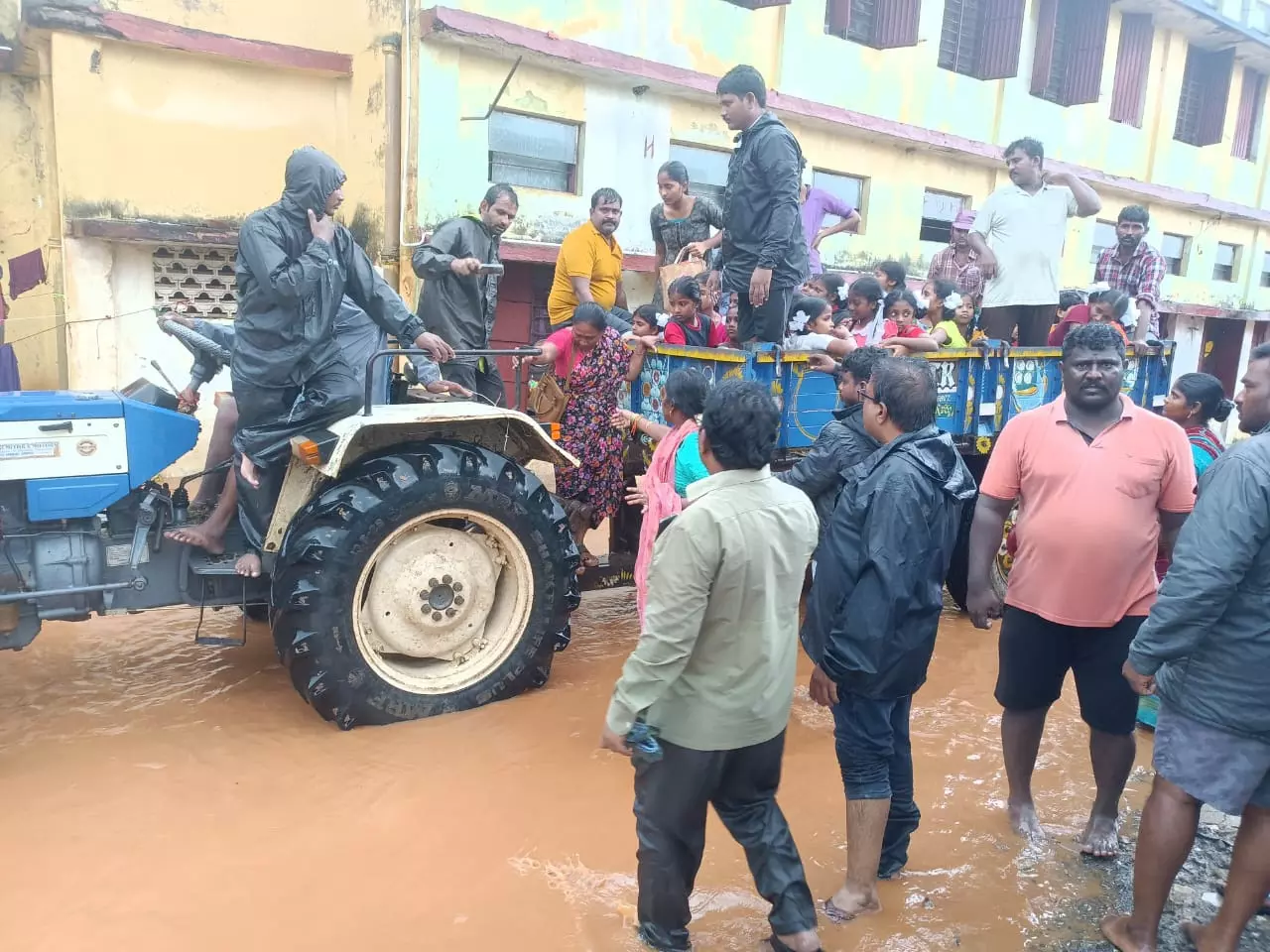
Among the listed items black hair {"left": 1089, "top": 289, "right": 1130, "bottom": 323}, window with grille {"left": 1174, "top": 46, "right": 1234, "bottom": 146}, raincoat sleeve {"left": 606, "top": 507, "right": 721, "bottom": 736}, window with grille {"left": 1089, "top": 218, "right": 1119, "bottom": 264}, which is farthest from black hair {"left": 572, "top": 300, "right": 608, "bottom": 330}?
window with grille {"left": 1174, "top": 46, "right": 1234, "bottom": 146}

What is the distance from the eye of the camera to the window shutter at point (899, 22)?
1252 centimetres

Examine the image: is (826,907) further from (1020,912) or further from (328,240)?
(328,240)

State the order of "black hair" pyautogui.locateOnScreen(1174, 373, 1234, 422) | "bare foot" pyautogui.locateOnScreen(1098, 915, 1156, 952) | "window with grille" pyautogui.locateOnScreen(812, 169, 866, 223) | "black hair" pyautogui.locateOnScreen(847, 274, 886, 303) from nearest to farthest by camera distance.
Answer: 1. "bare foot" pyautogui.locateOnScreen(1098, 915, 1156, 952)
2. "black hair" pyautogui.locateOnScreen(1174, 373, 1234, 422)
3. "black hair" pyautogui.locateOnScreen(847, 274, 886, 303)
4. "window with grille" pyautogui.locateOnScreen(812, 169, 866, 223)

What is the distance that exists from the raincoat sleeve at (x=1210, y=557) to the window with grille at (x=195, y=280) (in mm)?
8563

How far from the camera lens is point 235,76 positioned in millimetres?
8922

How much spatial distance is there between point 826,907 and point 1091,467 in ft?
5.54

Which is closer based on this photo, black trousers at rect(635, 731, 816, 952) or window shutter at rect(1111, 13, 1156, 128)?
black trousers at rect(635, 731, 816, 952)

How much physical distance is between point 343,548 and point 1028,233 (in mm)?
4954

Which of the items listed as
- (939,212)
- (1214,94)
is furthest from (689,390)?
(1214,94)

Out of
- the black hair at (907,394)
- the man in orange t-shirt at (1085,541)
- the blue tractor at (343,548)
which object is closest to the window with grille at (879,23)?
the blue tractor at (343,548)

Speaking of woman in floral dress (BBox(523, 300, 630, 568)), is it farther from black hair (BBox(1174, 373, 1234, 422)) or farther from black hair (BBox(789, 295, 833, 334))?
black hair (BBox(1174, 373, 1234, 422))

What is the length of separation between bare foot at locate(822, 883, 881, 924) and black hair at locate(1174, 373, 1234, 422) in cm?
301

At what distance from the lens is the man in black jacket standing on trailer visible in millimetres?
5023

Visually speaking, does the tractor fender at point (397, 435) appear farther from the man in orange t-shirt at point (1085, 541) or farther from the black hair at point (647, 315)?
the man in orange t-shirt at point (1085, 541)
